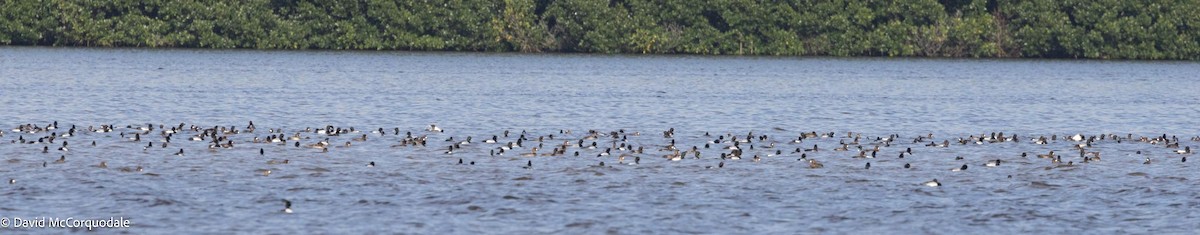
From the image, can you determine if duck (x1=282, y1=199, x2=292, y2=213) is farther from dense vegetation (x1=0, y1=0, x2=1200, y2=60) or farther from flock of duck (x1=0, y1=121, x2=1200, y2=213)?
dense vegetation (x1=0, y1=0, x2=1200, y2=60)

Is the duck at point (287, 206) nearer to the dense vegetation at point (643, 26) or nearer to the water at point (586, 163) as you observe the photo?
the water at point (586, 163)

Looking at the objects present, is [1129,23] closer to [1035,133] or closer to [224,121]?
[1035,133]

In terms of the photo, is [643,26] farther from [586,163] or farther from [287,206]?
[287,206]

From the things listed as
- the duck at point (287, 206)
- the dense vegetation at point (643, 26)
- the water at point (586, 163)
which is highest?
the dense vegetation at point (643, 26)

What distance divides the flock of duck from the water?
23 cm

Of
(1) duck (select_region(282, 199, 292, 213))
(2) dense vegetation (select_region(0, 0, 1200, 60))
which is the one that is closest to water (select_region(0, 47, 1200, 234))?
(1) duck (select_region(282, 199, 292, 213))

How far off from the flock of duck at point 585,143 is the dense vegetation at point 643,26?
8381 centimetres

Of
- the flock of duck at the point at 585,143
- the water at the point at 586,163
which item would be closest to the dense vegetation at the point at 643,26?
the water at the point at 586,163

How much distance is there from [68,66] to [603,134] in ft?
175

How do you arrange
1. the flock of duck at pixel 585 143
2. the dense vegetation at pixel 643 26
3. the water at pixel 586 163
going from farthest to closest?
the dense vegetation at pixel 643 26
the flock of duck at pixel 585 143
the water at pixel 586 163

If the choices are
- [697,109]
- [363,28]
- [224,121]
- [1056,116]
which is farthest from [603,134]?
[363,28]

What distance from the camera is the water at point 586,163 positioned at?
26500 millimetres

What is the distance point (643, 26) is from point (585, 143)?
9126 centimetres

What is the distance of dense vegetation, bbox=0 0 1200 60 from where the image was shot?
127125 mm
